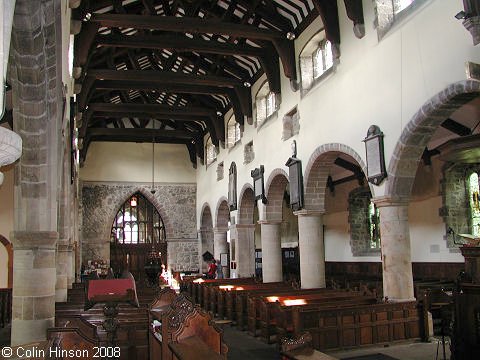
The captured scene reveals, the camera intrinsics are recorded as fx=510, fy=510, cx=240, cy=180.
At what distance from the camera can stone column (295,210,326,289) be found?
11.9m

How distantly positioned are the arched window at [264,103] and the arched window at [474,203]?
564 cm

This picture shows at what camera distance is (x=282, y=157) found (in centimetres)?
1345

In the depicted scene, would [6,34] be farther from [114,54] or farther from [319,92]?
[114,54]

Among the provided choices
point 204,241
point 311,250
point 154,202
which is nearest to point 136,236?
point 154,202

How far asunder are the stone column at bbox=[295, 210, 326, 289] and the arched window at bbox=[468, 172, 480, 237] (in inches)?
137

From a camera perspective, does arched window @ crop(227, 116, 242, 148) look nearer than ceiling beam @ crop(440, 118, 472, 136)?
No

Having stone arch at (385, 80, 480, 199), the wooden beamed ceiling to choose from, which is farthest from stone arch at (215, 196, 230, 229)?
stone arch at (385, 80, 480, 199)

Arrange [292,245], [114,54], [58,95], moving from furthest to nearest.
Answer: [292,245], [114,54], [58,95]

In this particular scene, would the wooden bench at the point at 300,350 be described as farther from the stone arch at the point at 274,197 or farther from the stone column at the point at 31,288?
the stone arch at the point at 274,197

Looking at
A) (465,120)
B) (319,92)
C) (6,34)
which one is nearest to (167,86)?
(319,92)

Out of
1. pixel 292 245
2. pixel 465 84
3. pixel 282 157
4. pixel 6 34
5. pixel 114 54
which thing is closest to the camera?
pixel 6 34

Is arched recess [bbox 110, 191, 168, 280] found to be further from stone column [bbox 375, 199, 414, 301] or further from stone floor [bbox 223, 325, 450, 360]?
stone column [bbox 375, 199, 414, 301]

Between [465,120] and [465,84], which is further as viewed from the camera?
[465,120]

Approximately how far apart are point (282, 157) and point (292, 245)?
27.8 feet
